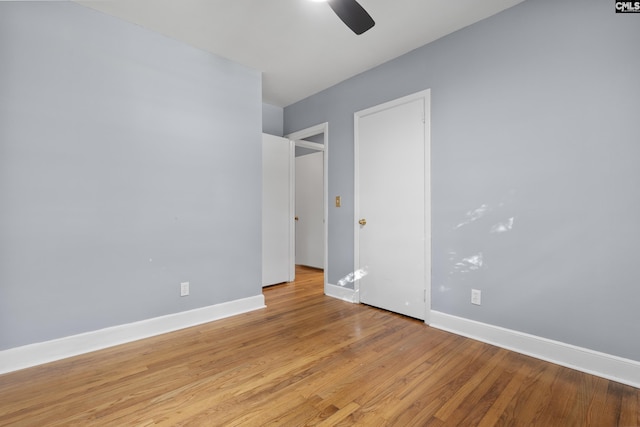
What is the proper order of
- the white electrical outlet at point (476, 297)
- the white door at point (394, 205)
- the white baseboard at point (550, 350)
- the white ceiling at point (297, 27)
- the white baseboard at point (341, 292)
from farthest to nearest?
the white baseboard at point (341, 292) → the white door at point (394, 205) → the white electrical outlet at point (476, 297) → the white ceiling at point (297, 27) → the white baseboard at point (550, 350)

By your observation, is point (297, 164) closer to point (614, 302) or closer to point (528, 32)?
point (528, 32)

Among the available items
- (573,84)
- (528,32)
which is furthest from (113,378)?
(528,32)

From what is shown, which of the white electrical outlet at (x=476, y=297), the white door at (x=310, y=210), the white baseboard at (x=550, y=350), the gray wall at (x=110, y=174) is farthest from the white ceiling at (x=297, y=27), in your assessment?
the white baseboard at (x=550, y=350)

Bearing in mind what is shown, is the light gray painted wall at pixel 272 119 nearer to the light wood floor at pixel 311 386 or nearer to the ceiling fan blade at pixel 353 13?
the ceiling fan blade at pixel 353 13

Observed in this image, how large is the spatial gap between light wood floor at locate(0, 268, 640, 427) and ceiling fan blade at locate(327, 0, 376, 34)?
210 cm

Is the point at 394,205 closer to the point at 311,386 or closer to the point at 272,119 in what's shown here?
the point at 311,386

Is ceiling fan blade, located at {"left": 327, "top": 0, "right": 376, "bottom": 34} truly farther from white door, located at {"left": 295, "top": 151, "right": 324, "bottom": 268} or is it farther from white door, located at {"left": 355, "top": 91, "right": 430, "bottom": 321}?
white door, located at {"left": 295, "top": 151, "right": 324, "bottom": 268}

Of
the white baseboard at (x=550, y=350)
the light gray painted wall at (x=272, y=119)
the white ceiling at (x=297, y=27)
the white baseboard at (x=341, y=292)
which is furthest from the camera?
the light gray painted wall at (x=272, y=119)

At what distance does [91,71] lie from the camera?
221 centimetres

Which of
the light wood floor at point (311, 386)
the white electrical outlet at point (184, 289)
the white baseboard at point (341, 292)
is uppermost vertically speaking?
the white electrical outlet at point (184, 289)

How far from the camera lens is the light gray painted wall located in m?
4.26

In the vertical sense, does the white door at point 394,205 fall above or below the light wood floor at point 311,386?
above

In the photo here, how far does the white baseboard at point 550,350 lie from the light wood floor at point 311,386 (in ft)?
0.25

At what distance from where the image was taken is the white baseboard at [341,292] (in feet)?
11.0
